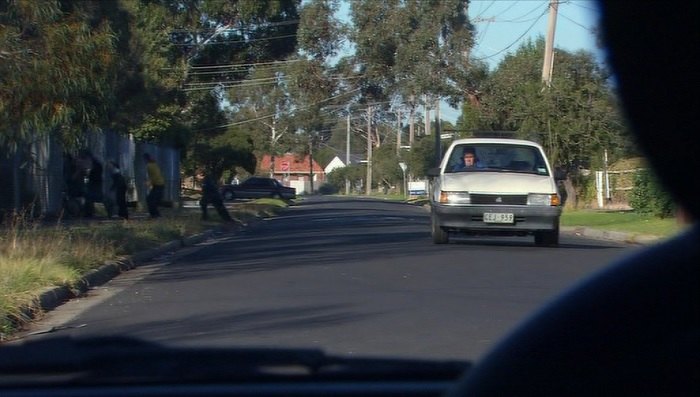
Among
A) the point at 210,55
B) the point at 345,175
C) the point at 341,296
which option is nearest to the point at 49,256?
the point at 341,296

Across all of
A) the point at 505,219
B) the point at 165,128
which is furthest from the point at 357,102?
the point at 505,219

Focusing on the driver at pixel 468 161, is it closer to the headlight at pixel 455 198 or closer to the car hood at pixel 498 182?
the car hood at pixel 498 182

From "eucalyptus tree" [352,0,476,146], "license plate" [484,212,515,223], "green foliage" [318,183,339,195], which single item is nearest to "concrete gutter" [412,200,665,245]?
"license plate" [484,212,515,223]

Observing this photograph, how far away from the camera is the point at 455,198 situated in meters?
16.0

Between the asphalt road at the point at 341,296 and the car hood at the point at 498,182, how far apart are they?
849mm

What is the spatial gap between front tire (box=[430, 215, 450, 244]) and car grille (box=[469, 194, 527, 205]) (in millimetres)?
781

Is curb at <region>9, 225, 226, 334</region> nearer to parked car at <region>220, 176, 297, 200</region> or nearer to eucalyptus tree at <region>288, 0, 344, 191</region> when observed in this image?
eucalyptus tree at <region>288, 0, 344, 191</region>

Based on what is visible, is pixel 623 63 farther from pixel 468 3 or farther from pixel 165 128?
pixel 468 3

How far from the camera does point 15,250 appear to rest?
11805mm

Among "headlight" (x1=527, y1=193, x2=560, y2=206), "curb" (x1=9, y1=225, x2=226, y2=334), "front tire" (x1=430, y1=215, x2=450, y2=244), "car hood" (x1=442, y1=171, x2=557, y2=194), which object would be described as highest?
"car hood" (x1=442, y1=171, x2=557, y2=194)

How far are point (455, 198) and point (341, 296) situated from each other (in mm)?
5857

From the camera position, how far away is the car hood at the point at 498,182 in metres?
15.9

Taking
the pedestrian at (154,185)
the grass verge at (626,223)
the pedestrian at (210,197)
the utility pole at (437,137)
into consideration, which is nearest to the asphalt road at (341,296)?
the grass verge at (626,223)

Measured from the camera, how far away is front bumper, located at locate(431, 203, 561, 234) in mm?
15820
